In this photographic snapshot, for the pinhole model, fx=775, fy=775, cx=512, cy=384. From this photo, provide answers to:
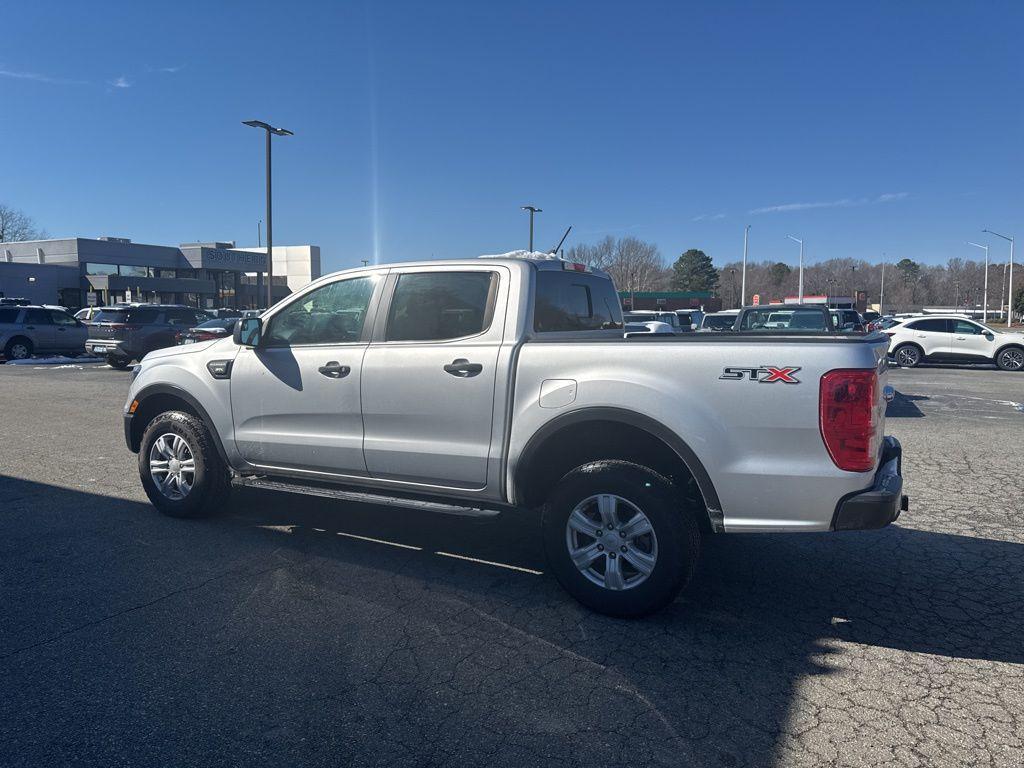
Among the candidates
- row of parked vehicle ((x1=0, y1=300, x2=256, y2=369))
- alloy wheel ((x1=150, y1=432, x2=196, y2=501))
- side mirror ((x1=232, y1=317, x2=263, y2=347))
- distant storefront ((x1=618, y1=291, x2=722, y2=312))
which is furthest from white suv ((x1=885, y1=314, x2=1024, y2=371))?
distant storefront ((x1=618, y1=291, x2=722, y2=312))

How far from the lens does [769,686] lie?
3.42 meters

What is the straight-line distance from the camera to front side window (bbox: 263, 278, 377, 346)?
5.24 m

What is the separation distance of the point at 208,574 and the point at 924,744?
3.89m

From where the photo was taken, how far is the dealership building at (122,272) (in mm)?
56156

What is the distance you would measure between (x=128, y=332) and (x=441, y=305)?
18.1m

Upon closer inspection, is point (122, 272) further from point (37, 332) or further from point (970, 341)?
point (970, 341)

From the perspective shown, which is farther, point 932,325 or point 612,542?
point 932,325

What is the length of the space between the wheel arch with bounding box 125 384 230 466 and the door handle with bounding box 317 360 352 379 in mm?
1168

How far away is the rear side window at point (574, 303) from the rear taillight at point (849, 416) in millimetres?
1801

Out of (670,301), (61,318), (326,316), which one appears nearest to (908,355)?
(326,316)

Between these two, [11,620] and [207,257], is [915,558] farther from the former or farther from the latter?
[207,257]

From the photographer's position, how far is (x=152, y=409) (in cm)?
623

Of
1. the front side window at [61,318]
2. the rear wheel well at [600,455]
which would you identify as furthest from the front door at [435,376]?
the front side window at [61,318]

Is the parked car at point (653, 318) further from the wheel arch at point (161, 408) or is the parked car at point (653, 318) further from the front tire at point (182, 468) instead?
the front tire at point (182, 468)
